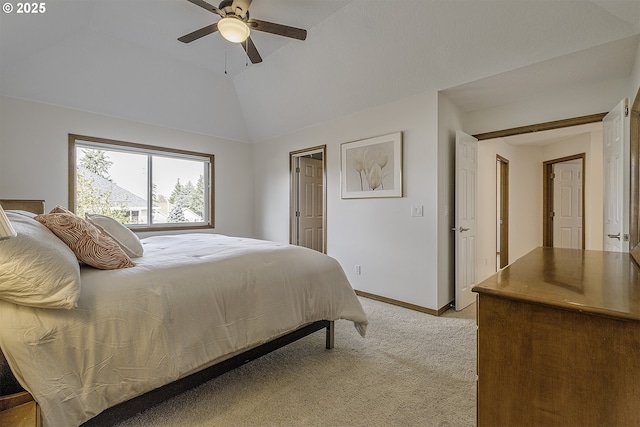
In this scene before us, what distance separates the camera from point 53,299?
107cm

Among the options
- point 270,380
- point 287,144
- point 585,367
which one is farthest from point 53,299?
point 287,144

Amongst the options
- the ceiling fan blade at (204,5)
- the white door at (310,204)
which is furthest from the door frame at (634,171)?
the white door at (310,204)

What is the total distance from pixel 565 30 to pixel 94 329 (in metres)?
3.52

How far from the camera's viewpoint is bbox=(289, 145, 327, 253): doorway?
15.6ft

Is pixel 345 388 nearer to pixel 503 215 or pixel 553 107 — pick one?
pixel 553 107

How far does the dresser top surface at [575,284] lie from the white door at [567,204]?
484 cm

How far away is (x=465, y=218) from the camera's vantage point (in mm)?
3338

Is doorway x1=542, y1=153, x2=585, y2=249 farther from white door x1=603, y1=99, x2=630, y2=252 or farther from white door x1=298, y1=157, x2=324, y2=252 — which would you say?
white door x1=298, y1=157, x2=324, y2=252

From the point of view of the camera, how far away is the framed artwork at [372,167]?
340cm

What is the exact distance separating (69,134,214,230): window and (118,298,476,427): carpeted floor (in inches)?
122

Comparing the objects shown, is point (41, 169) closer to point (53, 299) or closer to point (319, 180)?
point (53, 299)

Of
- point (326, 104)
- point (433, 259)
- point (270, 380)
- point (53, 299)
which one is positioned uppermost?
point (326, 104)

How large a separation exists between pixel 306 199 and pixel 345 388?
11.6 feet

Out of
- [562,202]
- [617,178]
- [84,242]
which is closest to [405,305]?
[617,178]
